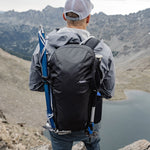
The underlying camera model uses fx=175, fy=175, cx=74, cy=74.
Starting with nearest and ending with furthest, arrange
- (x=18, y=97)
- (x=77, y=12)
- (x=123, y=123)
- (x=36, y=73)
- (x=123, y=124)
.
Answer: (x=77, y=12) < (x=36, y=73) < (x=123, y=124) < (x=123, y=123) < (x=18, y=97)

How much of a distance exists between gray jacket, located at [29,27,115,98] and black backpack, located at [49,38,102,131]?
0.20 meters

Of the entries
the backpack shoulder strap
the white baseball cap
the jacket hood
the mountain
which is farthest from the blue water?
the white baseball cap

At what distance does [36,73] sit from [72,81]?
1168 millimetres

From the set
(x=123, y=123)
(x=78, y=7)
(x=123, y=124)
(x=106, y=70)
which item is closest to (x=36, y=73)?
(x=106, y=70)

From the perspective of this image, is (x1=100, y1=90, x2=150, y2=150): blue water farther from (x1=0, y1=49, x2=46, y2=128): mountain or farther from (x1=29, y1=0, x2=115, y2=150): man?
(x1=29, y1=0, x2=115, y2=150): man

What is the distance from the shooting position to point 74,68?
3.36 meters

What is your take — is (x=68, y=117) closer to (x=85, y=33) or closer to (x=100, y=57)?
(x=100, y=57)

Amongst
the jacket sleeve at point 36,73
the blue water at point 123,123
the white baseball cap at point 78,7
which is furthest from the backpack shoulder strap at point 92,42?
the blue water at point 123,123

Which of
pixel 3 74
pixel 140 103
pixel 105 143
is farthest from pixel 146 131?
pixel 3 74

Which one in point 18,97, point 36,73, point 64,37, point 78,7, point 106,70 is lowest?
point 18,97

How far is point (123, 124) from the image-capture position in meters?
27.5

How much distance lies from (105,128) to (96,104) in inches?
917

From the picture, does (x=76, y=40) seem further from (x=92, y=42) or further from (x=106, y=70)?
(x=106, y=70)

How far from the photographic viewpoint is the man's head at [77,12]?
12.5ft
